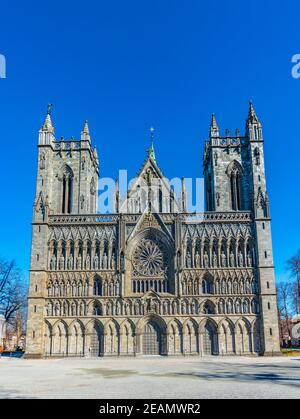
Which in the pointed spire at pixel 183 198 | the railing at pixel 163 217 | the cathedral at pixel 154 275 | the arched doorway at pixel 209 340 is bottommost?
the arched doorway at pixel 209 340

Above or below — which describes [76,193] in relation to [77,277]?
above

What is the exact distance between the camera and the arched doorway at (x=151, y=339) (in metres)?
50.8

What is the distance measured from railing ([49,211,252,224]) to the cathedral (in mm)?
121

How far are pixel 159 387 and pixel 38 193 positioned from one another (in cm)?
4032

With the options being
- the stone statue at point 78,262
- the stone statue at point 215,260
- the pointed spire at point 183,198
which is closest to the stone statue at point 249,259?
the stone statue at point 215,260

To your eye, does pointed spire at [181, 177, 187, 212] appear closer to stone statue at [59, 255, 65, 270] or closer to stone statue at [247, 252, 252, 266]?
stone statue at [247, 252, 252, 266]

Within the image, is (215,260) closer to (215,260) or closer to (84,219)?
(215,260)

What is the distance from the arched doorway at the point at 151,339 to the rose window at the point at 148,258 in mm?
5974

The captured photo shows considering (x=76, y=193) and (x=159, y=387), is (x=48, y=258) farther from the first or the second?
(x=159, y=387)

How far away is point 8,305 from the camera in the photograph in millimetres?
66625

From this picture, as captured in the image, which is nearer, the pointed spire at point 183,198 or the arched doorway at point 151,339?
the arched doorway at point 151,339

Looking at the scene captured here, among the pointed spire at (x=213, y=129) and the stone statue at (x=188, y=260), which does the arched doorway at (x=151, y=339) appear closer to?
the stone statue at (x=188, y=260)
